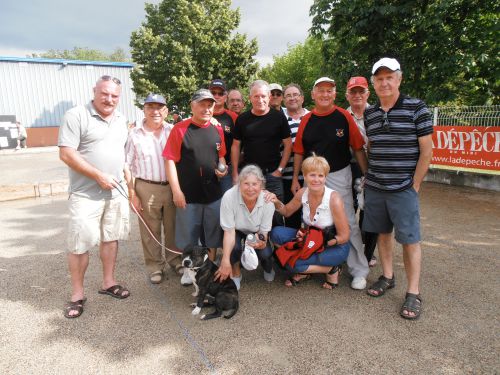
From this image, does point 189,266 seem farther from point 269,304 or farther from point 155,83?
point 155,83

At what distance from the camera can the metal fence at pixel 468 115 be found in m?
7.75

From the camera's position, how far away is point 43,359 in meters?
2.58

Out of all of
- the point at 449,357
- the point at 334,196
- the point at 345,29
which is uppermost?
the point at 345,29

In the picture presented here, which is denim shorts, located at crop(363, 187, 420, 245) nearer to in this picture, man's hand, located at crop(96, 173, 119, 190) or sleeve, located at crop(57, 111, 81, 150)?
man's hand, located at crop(96, 173, 119, 190)

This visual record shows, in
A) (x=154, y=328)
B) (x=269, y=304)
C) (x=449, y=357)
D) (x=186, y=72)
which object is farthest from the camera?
(x=186, y=72)

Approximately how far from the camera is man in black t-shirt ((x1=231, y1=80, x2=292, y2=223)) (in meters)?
3.84

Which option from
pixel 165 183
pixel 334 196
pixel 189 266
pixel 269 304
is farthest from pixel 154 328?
pixel 334 196

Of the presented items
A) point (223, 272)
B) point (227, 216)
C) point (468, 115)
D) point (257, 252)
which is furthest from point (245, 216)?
point (468, 115)

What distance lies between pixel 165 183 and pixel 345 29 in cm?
832

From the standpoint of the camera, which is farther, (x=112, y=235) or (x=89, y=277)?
(x=89, y=277)

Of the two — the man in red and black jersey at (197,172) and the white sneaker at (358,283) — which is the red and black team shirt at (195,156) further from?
the white sneaker at (358,283)

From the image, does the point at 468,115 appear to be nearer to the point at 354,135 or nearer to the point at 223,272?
the point at 354,135

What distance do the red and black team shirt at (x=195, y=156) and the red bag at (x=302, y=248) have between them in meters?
0.96

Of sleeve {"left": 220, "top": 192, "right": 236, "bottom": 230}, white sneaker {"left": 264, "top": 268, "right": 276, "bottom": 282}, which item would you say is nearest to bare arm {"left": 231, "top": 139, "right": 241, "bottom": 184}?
sleeve {"left": 220, "top": 192, "right": 236, "bottom": 230}
